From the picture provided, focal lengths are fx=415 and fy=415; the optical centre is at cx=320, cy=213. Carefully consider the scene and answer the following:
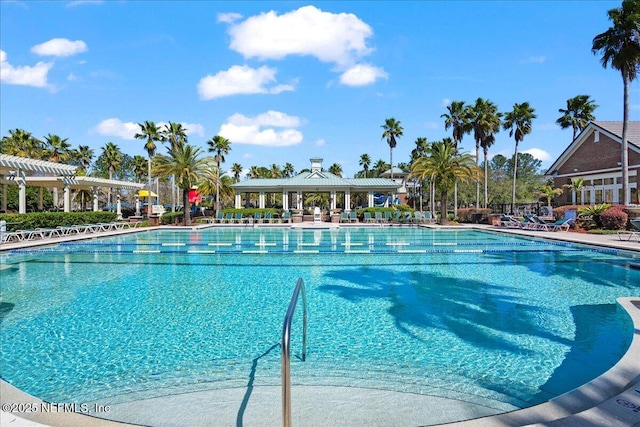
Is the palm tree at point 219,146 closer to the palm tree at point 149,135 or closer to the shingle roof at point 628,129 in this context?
the palm tree at point 149,135

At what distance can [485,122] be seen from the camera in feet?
117

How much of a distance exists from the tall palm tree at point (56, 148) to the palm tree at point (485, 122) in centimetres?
3954

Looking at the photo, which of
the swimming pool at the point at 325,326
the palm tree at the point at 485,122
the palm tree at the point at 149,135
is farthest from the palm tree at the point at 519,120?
the palm tree at the point at 149,135

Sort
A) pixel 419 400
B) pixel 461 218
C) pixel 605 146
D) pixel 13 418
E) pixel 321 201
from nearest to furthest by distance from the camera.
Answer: pixel 13 418, pixel 419 400, pixel 605 146, pixel 461 218, pixel 321 201

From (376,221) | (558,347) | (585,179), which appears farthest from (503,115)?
(558,347)

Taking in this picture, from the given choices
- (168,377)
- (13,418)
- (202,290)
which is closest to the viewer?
(13,418)

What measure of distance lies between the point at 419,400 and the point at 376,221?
29.6 metres

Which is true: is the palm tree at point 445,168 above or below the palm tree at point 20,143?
below

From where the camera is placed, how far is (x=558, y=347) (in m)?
5.72

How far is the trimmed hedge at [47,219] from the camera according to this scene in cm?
1941

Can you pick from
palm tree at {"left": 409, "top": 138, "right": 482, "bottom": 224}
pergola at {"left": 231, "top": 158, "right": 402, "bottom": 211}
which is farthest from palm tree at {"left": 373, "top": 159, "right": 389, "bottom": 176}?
palm tree at {"left": 409, "top": 138, "right": 482, "bottom": 224}

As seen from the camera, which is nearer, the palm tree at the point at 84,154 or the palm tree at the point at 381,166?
the palm tree at the point at 84,154

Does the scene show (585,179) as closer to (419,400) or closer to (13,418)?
(419,400)

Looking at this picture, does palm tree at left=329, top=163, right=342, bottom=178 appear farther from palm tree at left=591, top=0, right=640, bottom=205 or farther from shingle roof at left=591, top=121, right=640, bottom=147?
palm tree at left=591, top=0, right=640, bottom=205
